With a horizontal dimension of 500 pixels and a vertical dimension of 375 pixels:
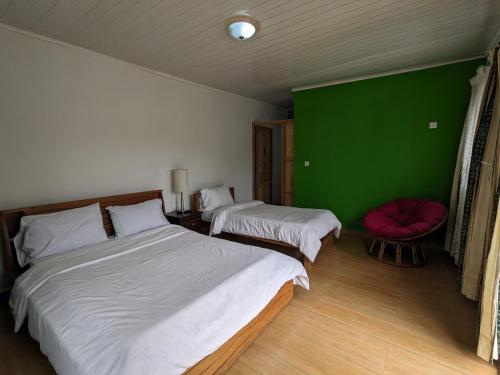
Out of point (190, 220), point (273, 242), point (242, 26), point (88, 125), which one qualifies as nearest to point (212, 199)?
point (190, 220)

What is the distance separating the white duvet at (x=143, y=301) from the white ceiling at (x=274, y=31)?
2.05m

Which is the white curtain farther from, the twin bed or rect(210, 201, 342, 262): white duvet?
the twin bed

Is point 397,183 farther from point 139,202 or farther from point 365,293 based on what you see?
point 139,202

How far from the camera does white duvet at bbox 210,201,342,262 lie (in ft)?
9.56

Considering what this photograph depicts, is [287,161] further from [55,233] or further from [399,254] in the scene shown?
[55,233]

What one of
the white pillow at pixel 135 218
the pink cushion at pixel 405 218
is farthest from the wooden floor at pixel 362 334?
the white pillow at pixel 135 218

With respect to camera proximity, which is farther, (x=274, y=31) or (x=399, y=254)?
(x=399, y=254)

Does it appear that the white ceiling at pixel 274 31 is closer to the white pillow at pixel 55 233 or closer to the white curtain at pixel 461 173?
the white curtain at pixel 461 173

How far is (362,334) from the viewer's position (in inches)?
76.5

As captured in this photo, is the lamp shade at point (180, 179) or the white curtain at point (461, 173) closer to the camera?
the white curtain at point (461, 173)

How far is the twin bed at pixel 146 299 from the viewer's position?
1.21m

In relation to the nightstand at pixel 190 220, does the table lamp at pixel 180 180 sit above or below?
above

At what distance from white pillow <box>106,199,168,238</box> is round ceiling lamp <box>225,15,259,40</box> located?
2144 mm

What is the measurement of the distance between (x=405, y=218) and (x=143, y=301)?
135 inches
